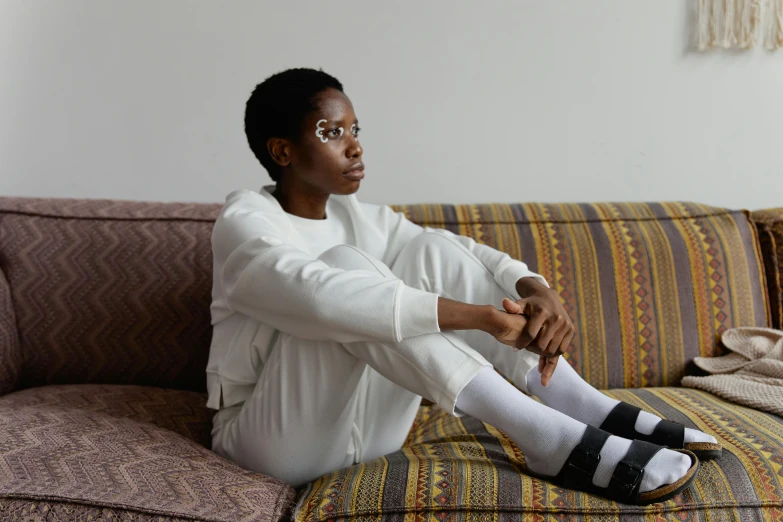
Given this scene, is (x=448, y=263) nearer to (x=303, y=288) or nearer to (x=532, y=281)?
(x=532, y=281)

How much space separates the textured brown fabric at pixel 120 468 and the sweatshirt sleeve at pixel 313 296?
241mm

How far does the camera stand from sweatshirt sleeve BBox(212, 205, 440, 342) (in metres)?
1.04

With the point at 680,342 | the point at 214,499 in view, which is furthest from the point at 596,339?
the point at 214,499

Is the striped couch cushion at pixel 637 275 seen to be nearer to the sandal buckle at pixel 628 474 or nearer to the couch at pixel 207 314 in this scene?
the couch at pixel 207 314

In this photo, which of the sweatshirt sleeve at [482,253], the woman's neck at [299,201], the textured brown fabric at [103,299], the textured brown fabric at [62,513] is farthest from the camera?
the textured brown fabric at [103,299]

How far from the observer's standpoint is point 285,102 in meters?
1.38

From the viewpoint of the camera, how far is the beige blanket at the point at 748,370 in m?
1.37

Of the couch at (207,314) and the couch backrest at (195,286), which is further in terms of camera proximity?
the couch backrest at (195,286)

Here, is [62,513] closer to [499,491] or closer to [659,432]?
[499,491]

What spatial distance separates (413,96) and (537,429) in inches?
48.0

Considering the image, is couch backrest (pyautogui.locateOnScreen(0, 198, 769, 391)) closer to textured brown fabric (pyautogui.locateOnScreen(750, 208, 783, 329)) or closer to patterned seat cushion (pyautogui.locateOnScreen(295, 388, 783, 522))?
textured brown fabric (pyautogui.locateOnScreen(750, 208, 783, 329))

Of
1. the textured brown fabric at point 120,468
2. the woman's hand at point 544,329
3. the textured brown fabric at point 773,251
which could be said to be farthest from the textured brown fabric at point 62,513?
the textured brown fabric at point 773,251

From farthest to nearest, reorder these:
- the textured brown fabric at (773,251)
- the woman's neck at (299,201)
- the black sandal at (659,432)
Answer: the textured brown fabric at (773,251), the woman's neck at (299,201), the black sandal at (659,432)

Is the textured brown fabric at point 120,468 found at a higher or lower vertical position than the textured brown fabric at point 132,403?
higher
